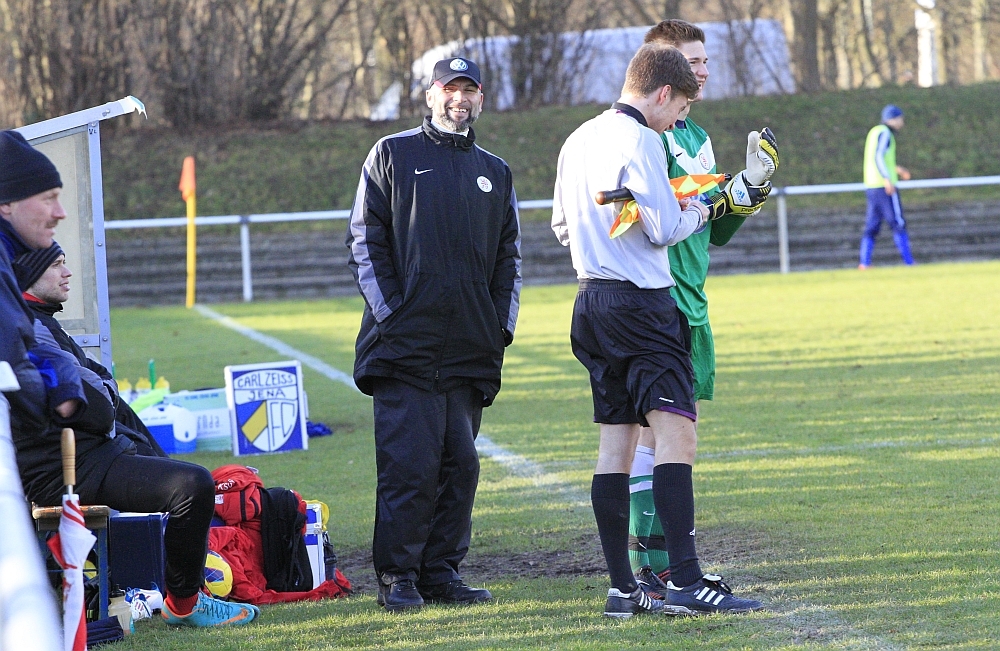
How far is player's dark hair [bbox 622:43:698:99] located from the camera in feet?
15.5

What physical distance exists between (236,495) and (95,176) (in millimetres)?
1934

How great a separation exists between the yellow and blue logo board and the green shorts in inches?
153

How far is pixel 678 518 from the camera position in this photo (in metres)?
4.64

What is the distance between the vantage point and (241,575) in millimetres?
5184

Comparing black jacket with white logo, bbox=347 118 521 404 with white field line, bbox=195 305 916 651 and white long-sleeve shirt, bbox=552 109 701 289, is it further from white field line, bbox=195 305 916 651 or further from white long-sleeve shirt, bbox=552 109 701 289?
white field line, bbox=195 305 916 651

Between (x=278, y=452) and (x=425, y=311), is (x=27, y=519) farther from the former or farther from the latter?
(x=278, y=452)

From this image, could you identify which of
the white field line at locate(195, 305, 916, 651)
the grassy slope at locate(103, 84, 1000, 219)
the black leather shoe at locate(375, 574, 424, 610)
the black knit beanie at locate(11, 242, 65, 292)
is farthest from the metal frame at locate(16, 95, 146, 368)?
the grassy slope at locate(103, 84, 1000, 219)

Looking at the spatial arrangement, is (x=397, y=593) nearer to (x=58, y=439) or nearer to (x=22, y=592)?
(x=58, y=439)

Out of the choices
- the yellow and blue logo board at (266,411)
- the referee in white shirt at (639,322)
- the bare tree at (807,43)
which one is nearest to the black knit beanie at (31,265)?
the referee in white shirt at (639,322)

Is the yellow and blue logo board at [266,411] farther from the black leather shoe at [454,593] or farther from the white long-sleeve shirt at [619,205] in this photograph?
the white long-sleeve shirt at [619,205]

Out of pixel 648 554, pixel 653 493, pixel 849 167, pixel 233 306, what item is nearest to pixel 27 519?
pixel 653 493

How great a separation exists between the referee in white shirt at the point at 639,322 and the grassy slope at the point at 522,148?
2093 cm

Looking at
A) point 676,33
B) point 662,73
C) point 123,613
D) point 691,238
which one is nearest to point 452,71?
point 662,73

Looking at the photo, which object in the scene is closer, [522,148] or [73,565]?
[73,565]
